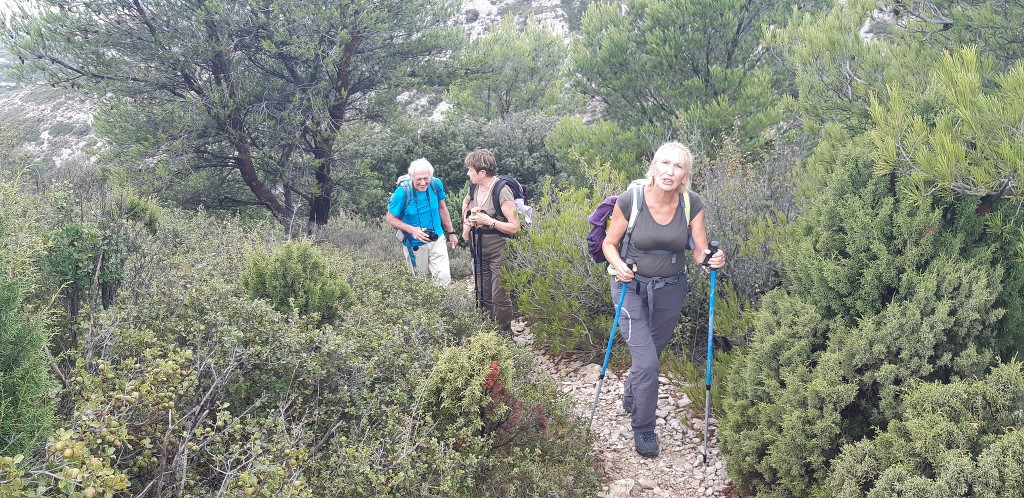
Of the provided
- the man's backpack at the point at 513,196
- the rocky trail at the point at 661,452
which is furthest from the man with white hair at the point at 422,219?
the rocky trail at the point at 661,452

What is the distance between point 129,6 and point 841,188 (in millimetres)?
10153

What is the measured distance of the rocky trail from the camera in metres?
3.64

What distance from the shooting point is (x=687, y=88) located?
35.3 feet

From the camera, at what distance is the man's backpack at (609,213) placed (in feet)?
12.1

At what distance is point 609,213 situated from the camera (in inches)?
156

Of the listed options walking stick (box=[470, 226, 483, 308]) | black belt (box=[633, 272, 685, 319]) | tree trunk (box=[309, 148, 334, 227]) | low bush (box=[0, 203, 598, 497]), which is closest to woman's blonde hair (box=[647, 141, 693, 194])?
black belt (box=[633, 272, 685, 319])

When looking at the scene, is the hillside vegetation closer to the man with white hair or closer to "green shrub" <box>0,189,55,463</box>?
"green shrub" <box>0,189,55,463</box>

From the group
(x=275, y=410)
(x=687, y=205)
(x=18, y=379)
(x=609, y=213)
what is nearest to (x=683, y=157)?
(x=687, y=205)

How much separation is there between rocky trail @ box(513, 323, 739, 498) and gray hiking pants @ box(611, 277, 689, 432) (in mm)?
244

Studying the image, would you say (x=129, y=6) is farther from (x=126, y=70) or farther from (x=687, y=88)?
(x=687, y=88)

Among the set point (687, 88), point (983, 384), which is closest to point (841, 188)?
point (983, 384)

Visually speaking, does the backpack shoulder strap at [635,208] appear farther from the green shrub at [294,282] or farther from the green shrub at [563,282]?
the green shrub at [294,282]

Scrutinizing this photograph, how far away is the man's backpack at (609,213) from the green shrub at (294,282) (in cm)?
186

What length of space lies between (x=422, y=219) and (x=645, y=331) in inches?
107
